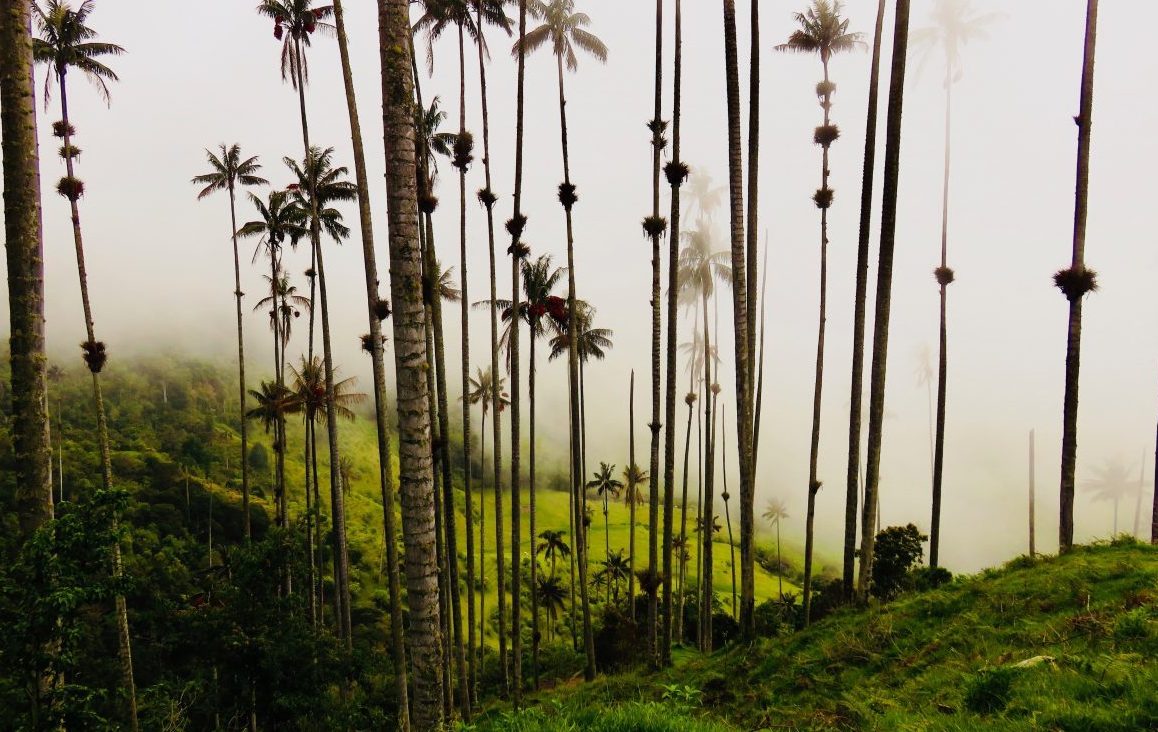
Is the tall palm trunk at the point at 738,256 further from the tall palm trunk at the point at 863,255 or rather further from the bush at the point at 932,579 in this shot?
the bush at the point at 932,579

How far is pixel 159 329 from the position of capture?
492 ft

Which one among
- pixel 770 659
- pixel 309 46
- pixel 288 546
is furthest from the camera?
pixel 309 46

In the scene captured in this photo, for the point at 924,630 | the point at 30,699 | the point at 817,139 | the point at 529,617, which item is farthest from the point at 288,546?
the point at 529,617

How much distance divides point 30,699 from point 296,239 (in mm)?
22848

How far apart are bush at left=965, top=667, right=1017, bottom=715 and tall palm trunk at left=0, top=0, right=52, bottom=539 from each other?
10611mm

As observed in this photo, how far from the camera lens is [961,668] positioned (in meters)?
7.26

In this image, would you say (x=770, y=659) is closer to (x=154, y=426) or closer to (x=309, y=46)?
(x=309, y=46)

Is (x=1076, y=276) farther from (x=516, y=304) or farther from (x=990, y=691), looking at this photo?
(x=516, y=304)

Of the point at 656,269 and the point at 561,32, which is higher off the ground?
the point at 561,32

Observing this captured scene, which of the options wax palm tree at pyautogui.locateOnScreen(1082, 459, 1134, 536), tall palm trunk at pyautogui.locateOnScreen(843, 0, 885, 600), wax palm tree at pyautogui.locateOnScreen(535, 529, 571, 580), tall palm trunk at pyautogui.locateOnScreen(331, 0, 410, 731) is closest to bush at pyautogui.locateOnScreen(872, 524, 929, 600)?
tall palm trunk at pyautogui.locateOnScreen(843, 0, 885, 600)

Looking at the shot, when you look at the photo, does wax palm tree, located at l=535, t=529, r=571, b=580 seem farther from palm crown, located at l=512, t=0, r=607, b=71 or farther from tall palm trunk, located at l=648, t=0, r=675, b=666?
palm crown, located at l=512, t=0, r=607, b=71

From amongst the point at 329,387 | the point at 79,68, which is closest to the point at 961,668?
the point at 329,387

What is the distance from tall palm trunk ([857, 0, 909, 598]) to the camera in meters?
12.5

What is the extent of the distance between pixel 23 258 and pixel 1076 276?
19222 mm
